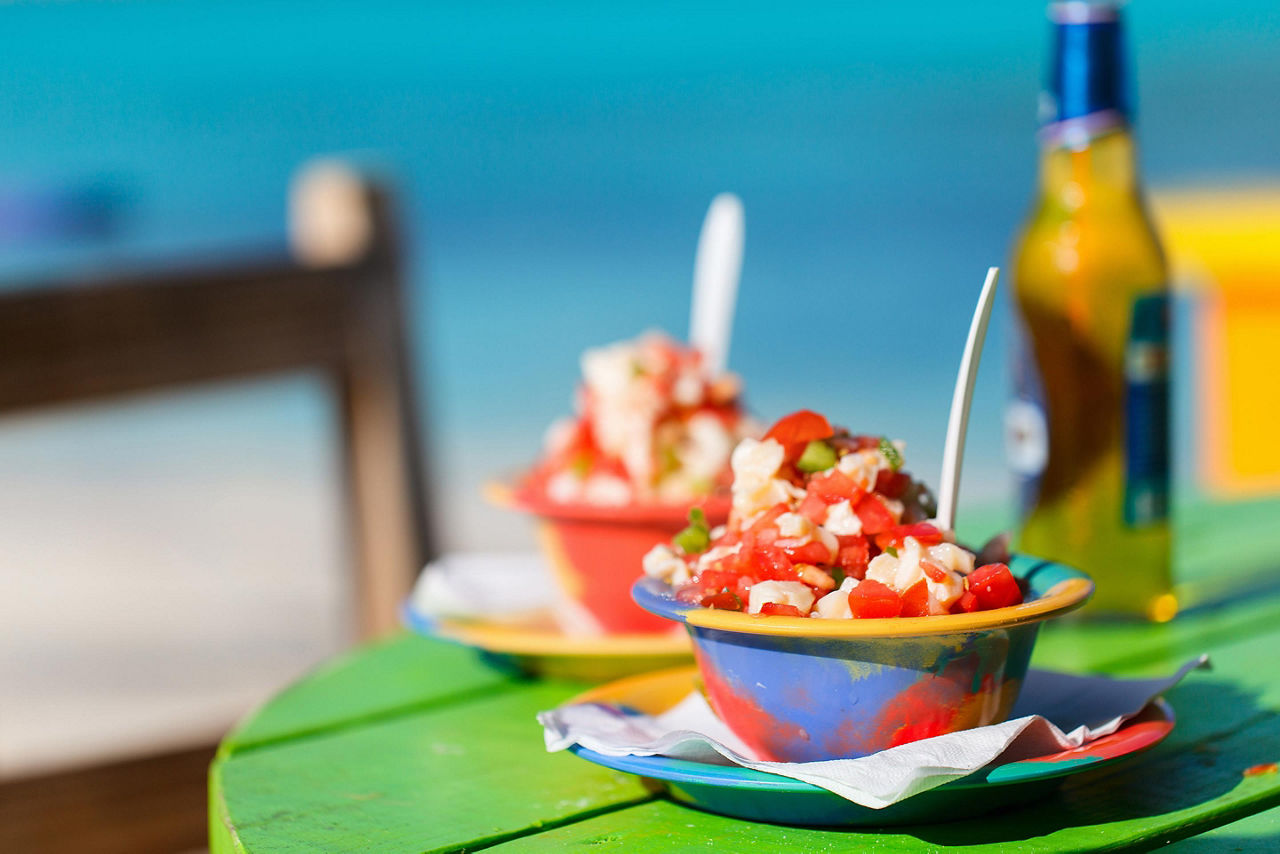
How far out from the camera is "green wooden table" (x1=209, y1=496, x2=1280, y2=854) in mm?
731

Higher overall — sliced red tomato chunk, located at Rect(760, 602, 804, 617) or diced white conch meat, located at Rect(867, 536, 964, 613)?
diced white conch meat, located at Rect(867, 536, 964, 613)

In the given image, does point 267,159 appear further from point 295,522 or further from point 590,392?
point 590,392

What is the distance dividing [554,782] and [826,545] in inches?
9.9

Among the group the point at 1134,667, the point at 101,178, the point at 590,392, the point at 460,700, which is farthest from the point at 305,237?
the point at 101,178

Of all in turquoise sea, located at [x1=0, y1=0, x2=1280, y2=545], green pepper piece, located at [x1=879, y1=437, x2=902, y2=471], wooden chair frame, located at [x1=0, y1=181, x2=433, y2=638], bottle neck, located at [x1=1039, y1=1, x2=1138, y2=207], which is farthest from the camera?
turquoise sea, located at [x1=0, y1=0, x2=1280, y2=545]

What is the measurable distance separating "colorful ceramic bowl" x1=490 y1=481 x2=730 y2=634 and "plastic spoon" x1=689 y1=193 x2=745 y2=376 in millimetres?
202

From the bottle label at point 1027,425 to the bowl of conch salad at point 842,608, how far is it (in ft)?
1.29

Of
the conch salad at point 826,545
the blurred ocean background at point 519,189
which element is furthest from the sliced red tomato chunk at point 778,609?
the blurred ocean background at point 519,189

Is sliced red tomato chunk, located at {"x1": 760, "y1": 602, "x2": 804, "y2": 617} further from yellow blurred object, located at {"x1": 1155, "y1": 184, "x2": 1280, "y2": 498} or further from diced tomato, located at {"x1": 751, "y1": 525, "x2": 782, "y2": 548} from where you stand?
yellow blurred object, located at {"x1": 1155, "y1": 184, "x2": 1280, "y2": 498}

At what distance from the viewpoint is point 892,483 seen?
2.54 ft

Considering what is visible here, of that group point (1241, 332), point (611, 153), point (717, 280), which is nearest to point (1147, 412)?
point (717, 280)

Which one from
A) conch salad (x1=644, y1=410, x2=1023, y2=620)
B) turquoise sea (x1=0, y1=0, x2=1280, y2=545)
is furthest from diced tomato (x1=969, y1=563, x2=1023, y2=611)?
turquoise sea (x1=0, y1=0, x2=1280, y2=545)

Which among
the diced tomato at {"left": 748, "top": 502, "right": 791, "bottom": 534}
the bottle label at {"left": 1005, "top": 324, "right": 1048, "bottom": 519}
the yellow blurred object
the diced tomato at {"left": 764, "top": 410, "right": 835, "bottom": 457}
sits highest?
the diced tomato at {"left": 764, "top": 410, "right": 835, "bottom": 457}

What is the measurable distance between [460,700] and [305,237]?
147 cm
